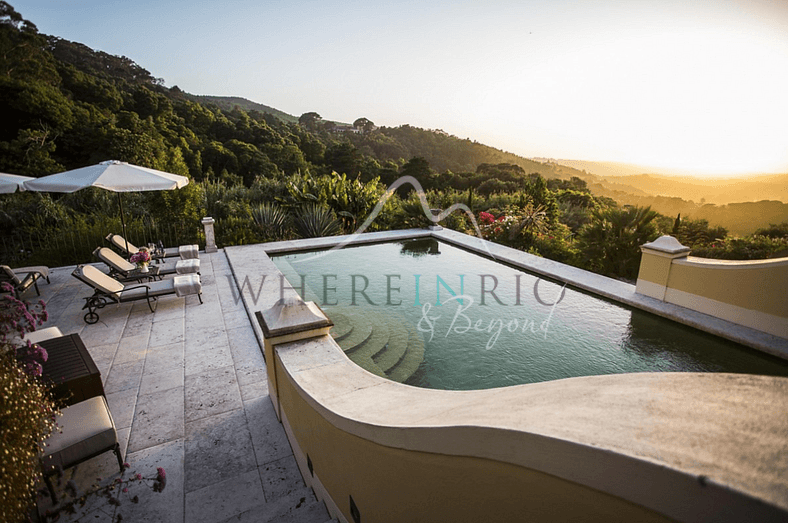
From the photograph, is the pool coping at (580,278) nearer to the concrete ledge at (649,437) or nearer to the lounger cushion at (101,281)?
the lounger cushion at (101,281)

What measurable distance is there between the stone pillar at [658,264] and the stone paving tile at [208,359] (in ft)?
21.5

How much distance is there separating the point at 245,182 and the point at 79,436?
2940cm

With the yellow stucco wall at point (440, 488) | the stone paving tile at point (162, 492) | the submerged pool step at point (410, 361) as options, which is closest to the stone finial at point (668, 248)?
the submerged pool step at point (410, 361)

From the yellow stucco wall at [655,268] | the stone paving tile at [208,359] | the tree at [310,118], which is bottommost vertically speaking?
the stone paving tile at [208,359]

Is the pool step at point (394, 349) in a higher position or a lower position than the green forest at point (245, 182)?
lower

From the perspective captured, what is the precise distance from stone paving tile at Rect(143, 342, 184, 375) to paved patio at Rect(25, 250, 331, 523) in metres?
0.01

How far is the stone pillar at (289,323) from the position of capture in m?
3.05

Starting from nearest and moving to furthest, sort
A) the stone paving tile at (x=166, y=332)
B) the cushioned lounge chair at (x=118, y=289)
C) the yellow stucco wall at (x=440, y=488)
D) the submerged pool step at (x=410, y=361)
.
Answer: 1. the yellow stucco wall at (x=440, y=488)
2. the submerged pool step at (x=410, y=361)
3. the stone paving tile at (x=166, y=332)
4. the cushioned lounge chair at (x=118, y=289)

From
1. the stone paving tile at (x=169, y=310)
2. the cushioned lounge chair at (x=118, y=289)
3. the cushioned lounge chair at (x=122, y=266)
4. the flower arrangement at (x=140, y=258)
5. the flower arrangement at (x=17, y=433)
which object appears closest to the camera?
the flower arrangement at (x=17, y=433)

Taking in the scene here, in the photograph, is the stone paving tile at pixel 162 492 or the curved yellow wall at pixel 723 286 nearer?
the stone paving tile at pixel 162 492

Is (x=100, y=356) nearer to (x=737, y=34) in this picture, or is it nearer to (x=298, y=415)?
(x=298, y=415)

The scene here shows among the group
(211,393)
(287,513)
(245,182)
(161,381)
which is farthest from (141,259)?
(245,182)

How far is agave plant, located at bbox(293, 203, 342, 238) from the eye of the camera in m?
11.2

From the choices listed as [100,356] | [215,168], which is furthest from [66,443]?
[215,168]
